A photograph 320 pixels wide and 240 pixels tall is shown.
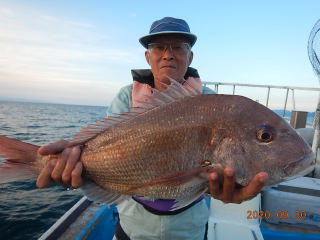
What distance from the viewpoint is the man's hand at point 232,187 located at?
143cm

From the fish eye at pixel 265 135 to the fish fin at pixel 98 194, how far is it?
1.36 m

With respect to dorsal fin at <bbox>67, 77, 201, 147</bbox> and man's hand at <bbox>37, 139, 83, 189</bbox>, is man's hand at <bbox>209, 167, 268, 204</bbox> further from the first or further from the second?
man's hand at <bbox>37, 139, 83, 189</bbox>

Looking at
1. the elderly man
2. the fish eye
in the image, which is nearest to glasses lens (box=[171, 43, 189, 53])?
the elderly man

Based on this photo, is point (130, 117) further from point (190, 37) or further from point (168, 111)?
point (190, 37)

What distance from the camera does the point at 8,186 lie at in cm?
958

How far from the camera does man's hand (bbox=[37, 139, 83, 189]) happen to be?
187 centimetres

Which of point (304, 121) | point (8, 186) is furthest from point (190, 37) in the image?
point (8, 186)

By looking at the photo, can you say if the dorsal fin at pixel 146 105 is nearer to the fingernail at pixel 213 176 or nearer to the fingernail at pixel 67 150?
the fingernail at pixel 67 150

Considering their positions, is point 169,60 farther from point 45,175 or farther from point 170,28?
point 45,175

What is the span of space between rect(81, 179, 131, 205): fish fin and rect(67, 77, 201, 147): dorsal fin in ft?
1.49

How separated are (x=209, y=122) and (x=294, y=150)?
2.25ft

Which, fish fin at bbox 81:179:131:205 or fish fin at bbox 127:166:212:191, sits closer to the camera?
fish fin at bbox 127:166:212:191
